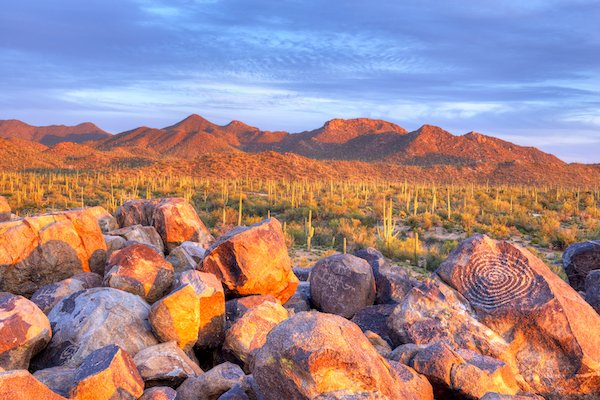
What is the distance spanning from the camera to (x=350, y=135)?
11350 cm

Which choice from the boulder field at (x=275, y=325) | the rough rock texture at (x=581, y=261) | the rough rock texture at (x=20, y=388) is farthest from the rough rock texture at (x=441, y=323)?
the rough rock texture at (x=581, y=261)

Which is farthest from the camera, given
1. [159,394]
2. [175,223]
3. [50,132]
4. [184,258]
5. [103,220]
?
[50,132]

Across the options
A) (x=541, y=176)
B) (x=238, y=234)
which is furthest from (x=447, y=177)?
(x=238, y=234)

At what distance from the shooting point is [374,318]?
6340mm

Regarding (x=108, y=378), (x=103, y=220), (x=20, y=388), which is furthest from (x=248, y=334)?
(x=103, y=220)

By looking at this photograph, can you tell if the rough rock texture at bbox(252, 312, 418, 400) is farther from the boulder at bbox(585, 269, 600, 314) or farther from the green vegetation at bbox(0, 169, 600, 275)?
the green vegetation at bbox(0, 169, 600, 275)

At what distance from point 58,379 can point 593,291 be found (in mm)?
7325

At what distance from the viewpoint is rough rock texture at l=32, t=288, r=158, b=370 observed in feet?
15.3

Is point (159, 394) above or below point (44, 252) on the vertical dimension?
below

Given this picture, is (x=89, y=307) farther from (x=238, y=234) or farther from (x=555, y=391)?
(x=555, y=391)

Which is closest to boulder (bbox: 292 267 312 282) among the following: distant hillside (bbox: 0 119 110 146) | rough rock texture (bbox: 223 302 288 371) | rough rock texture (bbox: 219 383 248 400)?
rough rock texture (bbox: 223 302 288 371)

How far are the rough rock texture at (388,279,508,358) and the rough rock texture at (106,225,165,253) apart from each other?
213 inches

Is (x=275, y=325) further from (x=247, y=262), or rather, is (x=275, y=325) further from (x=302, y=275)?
(x=302, y=275)

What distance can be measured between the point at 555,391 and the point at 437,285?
67.5 inches
